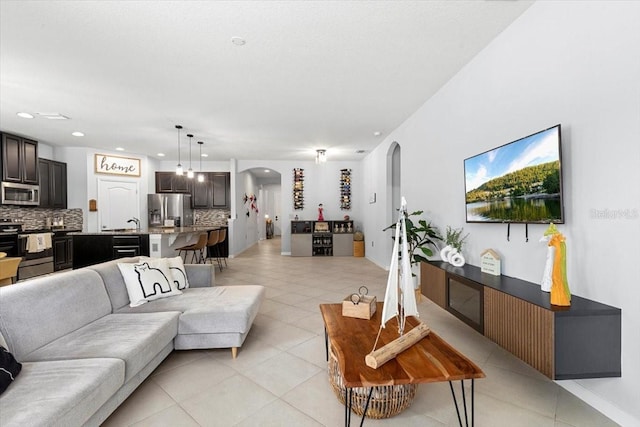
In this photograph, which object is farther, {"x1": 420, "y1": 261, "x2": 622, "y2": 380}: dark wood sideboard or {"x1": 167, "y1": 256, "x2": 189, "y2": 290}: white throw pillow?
{"x1": 167, "y1": 256, "x2": 189, "y2": 290}: white throw pillow

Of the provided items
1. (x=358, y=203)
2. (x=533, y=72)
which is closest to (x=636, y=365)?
(x=533, y=72)

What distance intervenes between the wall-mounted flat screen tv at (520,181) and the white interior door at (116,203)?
7598 millimetres

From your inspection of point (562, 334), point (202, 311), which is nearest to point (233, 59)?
point (202, 311)

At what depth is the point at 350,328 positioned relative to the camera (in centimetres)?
195

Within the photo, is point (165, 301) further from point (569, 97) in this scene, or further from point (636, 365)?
point (569, 97)

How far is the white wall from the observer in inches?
62.2

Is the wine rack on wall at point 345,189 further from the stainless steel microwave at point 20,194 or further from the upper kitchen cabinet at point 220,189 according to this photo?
the stainless steel microwave at point 20,194

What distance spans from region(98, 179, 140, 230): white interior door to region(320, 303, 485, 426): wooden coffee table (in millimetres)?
7100

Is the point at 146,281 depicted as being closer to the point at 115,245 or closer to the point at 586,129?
the point at 115,245

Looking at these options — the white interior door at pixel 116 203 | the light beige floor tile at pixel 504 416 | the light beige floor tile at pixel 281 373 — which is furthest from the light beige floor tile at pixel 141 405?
the white interior door at pixel 116 203

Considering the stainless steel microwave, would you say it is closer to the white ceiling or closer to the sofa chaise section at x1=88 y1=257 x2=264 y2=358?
the white ceiling

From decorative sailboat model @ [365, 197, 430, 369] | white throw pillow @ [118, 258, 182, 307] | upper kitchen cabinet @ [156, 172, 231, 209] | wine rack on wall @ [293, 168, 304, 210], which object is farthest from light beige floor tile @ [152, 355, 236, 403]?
upper kitchen cabinet @ [156, 172, 231, 209]

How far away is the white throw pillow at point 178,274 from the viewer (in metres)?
2.98

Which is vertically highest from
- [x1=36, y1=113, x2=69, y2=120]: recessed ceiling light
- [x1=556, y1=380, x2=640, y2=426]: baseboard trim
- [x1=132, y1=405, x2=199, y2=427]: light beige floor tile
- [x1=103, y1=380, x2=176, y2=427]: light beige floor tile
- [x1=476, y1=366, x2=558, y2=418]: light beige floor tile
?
[x1=36, y1=113, x2=69, y2=120]: recessed ceiling light
